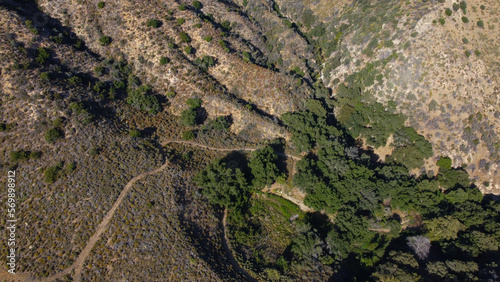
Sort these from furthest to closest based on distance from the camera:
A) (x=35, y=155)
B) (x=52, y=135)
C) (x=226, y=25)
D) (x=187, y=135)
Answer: (x=226, y=25) → (x=187, y=135) → (x=52, y=135) → (x=35, y=155)

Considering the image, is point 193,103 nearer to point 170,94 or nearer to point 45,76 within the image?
point 170,94

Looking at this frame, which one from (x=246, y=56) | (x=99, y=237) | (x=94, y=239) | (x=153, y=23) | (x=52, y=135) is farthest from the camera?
(x=246, y=56)

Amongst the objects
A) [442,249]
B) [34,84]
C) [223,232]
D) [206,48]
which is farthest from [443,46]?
[34,84]

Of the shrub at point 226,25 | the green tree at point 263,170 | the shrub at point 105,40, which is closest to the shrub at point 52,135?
the shrub at point 105,40

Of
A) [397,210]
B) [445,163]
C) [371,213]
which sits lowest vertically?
[371,213]

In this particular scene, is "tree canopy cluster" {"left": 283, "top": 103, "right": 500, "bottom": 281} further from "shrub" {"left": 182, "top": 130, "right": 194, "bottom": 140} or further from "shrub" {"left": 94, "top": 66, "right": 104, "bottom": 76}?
"shrub" {"left": 94, "top": 66, "right": 104, "bottom": 76}

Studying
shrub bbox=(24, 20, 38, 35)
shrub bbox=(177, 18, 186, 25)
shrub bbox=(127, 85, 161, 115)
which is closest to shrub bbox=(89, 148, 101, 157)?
shrub bbox=(127, 85, 161, 115)

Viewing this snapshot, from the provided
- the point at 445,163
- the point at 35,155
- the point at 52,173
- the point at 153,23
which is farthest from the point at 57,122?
the point at 445,163

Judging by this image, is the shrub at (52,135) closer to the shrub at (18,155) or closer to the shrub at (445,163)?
the shrub at (18,155)

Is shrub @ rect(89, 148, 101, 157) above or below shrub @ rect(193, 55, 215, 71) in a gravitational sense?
below

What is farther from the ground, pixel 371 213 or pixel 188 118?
pixel 371 213
